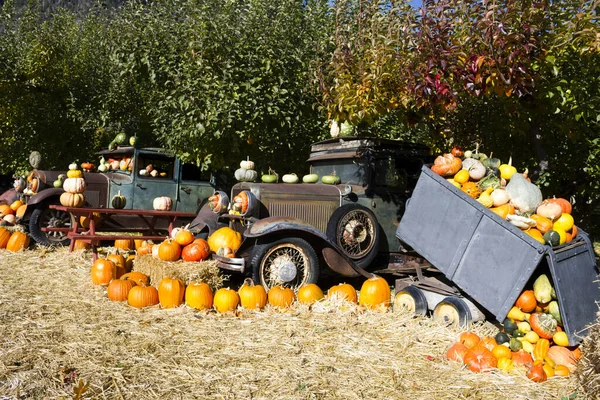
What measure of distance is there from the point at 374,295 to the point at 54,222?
663 centimetres

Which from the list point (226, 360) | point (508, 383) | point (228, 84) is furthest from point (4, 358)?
point (228, 84)

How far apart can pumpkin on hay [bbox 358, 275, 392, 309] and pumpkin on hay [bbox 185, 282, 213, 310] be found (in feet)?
5.91

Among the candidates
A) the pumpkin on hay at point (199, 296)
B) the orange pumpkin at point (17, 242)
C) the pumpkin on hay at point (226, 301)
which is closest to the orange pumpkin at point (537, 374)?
the pumpkin on hay at point (226, 301)

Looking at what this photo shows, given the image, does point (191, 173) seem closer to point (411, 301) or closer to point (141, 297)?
point (141, 297)

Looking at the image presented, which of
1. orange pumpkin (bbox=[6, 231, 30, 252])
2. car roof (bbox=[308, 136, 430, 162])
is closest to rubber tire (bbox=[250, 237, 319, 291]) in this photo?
car roof (bbox=[308, 136, 430, 162])

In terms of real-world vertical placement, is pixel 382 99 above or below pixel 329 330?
above

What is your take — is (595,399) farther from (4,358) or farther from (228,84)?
(228,84)

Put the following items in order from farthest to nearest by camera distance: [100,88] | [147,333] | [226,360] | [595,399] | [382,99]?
[100,88]
[382,99]
[147,333]
[226,360]
[595,399]

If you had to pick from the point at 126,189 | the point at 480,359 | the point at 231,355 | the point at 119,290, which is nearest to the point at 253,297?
the point at 231,355

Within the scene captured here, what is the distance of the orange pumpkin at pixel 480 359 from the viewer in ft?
12.9

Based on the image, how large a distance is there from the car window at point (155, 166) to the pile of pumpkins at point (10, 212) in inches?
93.4

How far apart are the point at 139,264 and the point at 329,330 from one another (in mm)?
3017

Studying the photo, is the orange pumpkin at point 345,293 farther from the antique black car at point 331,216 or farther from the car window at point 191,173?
the car window at point 191,173

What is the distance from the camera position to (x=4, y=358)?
12.4 feet
